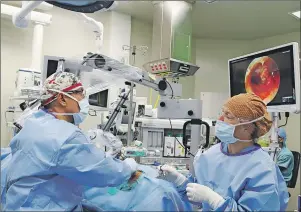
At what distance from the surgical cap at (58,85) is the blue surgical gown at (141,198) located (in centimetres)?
51

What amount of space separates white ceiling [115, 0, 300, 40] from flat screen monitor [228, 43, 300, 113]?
1485 millimetres

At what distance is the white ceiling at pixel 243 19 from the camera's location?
4168mm

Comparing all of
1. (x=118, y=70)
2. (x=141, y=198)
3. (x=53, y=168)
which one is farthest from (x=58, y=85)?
(x=141, y=198)

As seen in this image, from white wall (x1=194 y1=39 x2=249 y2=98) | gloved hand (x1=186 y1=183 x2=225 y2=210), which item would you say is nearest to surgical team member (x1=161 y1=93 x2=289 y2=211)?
gloved hand (x1=186 y1=183 x2=225 y2=210)

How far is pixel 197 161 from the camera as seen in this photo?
1.59 meters

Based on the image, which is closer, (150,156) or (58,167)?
(58,167)

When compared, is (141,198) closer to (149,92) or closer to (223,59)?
(149,92)

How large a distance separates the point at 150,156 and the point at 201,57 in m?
2.16

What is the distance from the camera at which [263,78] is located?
2.61 meters

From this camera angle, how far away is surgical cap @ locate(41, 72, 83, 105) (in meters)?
1.50

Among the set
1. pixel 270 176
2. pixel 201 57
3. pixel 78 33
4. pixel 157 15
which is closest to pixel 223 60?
pixel 201 57

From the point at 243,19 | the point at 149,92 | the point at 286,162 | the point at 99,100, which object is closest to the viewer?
the point at 149,92

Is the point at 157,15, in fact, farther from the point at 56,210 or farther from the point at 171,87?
the point at 56,210

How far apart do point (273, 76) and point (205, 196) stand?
1570 millimetres
